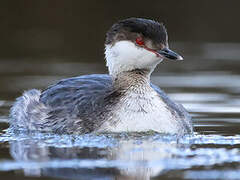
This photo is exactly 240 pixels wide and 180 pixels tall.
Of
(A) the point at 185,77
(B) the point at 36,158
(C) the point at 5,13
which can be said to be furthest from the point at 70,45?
(B) the point at 36,158

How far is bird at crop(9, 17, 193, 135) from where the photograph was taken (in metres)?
12.7

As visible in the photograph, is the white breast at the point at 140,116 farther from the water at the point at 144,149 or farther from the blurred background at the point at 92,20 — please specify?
the blurred background at the point at 92,20

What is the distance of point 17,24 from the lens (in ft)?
94.6

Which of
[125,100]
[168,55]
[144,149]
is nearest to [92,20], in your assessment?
[125,100]

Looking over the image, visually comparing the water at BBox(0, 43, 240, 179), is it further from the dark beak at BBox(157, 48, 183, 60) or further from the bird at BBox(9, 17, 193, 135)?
the dark beak at BBox(157, 48, 183, 60)

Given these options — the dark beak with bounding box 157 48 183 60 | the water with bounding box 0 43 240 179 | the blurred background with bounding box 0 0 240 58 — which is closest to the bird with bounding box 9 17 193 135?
the dark beak with bounding box 157 48 183 60

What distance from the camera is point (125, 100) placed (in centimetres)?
1303

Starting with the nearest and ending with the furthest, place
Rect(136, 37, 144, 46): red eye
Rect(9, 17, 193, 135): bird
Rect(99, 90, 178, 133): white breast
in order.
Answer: Rect(99, 90, 178, 133): white breast, Rect(9, 17, 193, 135): bird, Rect(136, 37, 144, 46): red eye

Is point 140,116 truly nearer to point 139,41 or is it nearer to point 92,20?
point 139,41

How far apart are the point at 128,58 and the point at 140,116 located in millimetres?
967

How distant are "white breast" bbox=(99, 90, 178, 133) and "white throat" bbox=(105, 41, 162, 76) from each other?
1.48 ft

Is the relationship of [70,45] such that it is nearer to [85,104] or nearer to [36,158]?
[85,104]

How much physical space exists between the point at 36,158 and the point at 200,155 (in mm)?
2189

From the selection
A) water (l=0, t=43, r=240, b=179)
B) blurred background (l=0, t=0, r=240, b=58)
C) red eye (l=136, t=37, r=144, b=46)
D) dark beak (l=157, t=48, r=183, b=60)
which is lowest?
water (l=0, t=43, r=240, b=179)
